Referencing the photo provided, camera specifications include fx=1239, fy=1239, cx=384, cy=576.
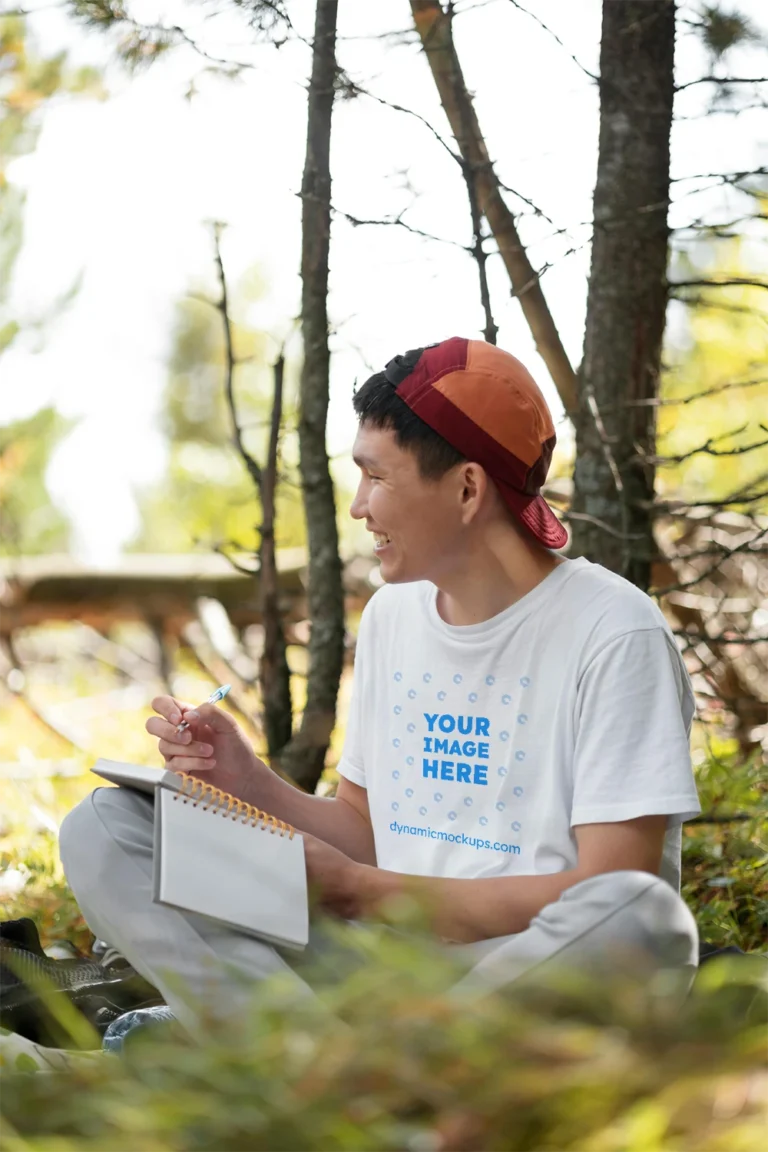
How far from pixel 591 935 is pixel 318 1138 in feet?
1.95

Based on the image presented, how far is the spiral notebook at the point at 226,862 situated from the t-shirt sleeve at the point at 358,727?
19.9 inches

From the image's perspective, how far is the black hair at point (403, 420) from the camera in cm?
220

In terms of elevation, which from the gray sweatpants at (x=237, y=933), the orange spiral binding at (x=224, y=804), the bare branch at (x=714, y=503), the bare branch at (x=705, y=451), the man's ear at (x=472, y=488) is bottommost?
the gray sweatpants at (x=237, y=933)

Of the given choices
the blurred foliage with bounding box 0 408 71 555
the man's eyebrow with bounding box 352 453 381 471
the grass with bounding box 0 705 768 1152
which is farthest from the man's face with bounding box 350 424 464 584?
the blurred foliage with bounding box 0 408 71 555

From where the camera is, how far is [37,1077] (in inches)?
54.7

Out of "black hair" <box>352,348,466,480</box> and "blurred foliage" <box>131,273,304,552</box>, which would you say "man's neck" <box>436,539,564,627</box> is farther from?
"blurred foliage" <box>131,273,304,552</box>

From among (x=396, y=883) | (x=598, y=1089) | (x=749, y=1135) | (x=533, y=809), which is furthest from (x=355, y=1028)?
(x=533, y=809)

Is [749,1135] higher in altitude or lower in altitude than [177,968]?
higher

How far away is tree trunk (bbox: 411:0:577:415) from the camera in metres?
3.26

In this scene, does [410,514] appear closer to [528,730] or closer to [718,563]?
[528,730]

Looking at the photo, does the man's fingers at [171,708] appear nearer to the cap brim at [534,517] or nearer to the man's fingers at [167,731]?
the man's fingers at [167,731]

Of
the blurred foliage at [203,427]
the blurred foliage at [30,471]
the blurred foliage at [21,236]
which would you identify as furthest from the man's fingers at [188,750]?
the blurred foliage at [203,427]

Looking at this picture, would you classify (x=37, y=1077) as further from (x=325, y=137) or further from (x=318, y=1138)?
(x=325, y=137)

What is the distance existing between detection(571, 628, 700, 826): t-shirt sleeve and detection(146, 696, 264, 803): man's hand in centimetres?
63
